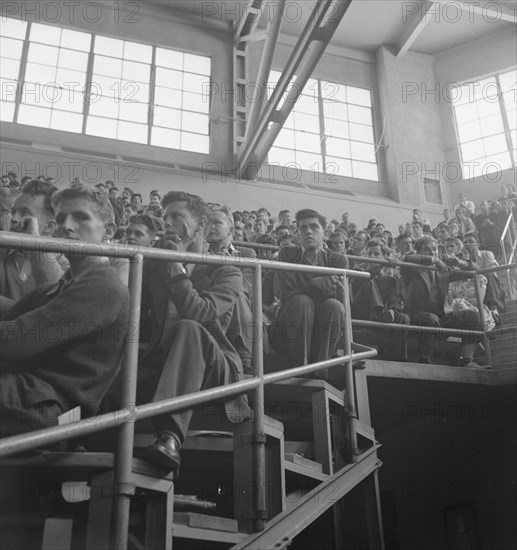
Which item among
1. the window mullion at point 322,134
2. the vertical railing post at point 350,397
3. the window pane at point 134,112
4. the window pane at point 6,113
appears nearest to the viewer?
the vertical railing post at point 350,397

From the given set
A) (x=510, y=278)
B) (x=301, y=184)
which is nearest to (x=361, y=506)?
(x=510, y=278)

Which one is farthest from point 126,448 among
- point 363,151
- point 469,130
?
point 469,130

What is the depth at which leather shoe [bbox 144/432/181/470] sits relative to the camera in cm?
256

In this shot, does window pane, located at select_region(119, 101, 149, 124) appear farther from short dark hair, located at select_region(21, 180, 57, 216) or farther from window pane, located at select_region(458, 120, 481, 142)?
short dark hair, located at select_region(21, 180, 57, 216)

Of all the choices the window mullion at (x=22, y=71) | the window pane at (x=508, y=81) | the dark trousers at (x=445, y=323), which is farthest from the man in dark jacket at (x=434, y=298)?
the window pane at (x=508, y=81)

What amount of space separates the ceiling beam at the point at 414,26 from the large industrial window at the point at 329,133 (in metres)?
1.49

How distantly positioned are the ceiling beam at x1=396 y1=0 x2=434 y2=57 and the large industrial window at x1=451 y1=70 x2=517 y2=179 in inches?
77.8

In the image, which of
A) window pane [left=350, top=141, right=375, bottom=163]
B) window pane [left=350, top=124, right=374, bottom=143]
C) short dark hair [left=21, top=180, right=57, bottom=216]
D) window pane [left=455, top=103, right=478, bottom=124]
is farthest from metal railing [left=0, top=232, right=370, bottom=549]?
window pane [left=455, top=103, right=478, bottom=124]

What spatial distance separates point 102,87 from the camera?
13977 millimetres

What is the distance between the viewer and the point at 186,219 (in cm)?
374

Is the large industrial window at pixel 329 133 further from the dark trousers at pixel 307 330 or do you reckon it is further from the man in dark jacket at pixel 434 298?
the dark trousers at pixel 307 330

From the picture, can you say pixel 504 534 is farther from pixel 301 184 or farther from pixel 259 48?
pixel 259 48

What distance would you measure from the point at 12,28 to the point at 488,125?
11229 mm

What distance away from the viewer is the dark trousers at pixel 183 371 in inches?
107
